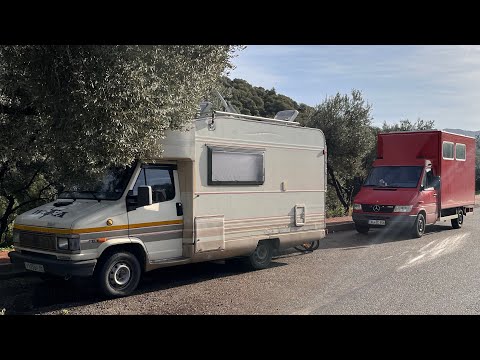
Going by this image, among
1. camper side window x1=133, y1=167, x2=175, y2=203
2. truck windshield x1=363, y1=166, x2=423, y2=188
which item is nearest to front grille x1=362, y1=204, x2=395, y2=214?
truck windshield x1=363, y1=166, x2=423, y2=188

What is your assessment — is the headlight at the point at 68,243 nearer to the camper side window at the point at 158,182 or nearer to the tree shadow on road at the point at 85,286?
the tree shadow on road at the point at 85,286

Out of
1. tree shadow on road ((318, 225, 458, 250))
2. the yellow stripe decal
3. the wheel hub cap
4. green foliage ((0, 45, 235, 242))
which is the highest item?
green foliage ((0, 45, 235, 242))

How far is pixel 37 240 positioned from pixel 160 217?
1.90 m

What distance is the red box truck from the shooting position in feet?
43.8

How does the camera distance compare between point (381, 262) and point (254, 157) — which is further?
point (381, 262)

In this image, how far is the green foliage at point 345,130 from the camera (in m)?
19.7

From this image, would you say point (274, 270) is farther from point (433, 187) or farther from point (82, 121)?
point (433, 187)

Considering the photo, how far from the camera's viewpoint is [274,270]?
9148 mm

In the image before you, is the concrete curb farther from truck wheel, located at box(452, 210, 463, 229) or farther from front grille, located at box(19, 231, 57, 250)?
truck wheel, located at box(452, 210, 463, 229)

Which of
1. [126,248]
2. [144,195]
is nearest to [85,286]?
[126,248]

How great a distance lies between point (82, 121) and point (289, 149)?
4862 mm

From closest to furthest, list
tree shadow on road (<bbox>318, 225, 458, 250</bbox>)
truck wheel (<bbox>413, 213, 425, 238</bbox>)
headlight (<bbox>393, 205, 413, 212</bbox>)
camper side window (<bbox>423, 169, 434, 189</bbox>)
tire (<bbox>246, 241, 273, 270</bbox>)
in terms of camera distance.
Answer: tire (<bbox>246, 241, 273, 270</bbox>) < tree shadow on road (<bbox>318, 225, 458, 250</bbox>) < headlight (<bbox>393, 205, 413, 212</bbox>) < truck wheel (<bbox>413, 213, 425, 238</bbox>) < camper side window (<bbox>423, 169, 434, 189</bbox>)

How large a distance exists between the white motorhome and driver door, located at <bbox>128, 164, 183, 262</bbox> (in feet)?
0.06
